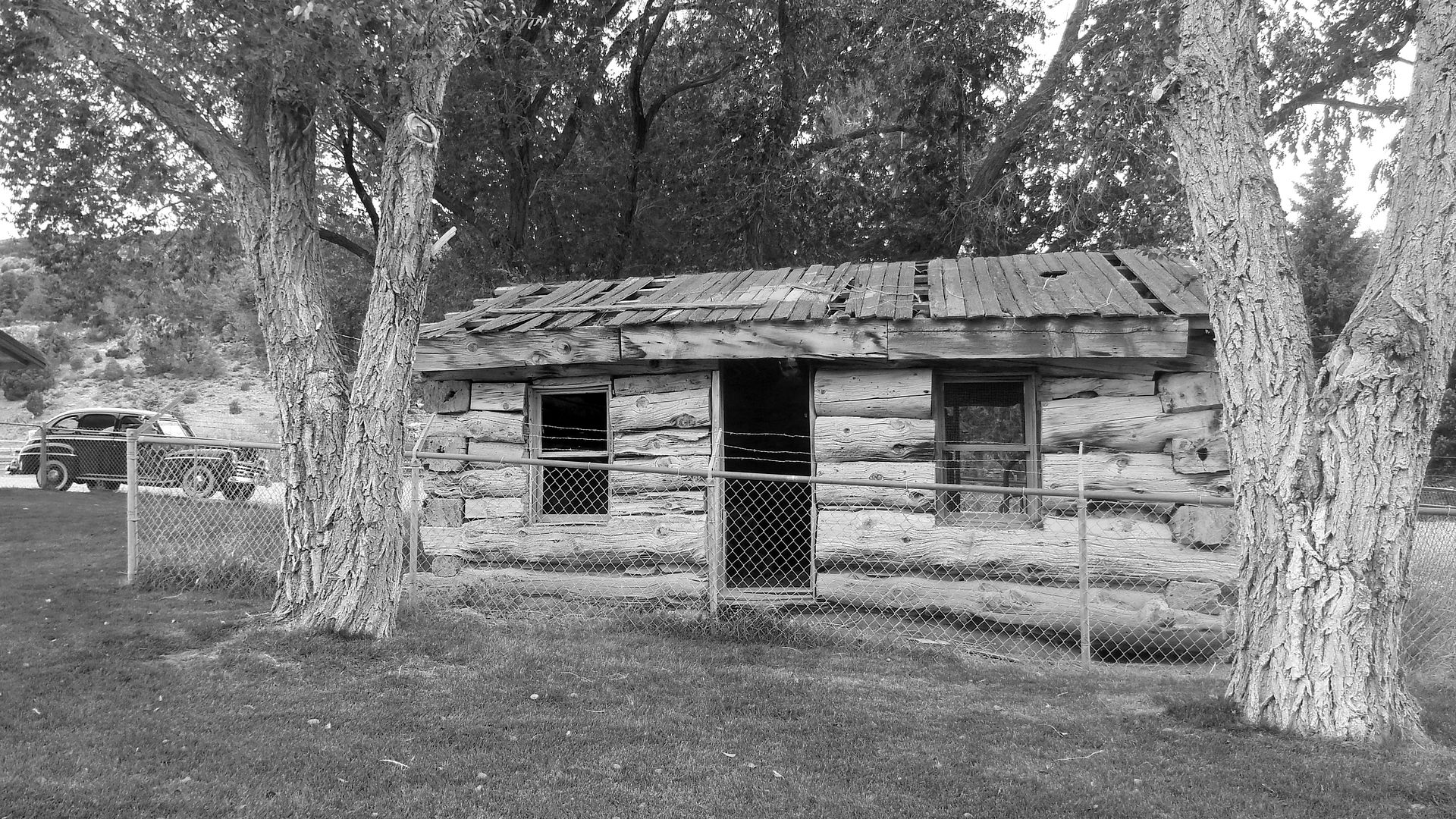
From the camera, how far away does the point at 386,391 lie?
6.49 metres

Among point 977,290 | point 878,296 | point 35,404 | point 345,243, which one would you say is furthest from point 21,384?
point 977,290

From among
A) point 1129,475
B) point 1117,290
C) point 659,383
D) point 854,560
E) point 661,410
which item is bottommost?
point 854,560

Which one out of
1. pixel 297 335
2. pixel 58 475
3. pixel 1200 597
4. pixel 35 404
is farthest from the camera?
pixel 35 404

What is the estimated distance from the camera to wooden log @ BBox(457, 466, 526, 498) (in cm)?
916

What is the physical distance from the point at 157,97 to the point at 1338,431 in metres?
8.26

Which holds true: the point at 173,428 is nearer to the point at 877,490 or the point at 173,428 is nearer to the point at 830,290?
the point at 830,290

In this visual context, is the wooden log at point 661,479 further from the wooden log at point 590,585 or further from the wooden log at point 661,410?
the wooden log at point 590,585

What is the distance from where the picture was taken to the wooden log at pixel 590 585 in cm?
855

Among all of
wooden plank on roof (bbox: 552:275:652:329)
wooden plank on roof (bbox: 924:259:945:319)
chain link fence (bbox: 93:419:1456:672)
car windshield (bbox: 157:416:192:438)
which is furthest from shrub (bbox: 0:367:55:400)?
wooden plank on roof (bbox: 924:259:945:319)

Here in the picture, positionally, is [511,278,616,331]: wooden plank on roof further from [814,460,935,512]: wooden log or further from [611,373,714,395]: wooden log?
[814,460,935,512]: wooden log

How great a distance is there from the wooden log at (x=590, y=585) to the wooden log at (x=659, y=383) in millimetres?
1792

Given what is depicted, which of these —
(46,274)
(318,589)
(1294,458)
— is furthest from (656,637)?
(46,274)

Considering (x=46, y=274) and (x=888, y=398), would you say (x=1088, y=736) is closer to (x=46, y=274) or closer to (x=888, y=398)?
(x=888, y=398)

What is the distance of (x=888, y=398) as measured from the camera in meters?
8.26
